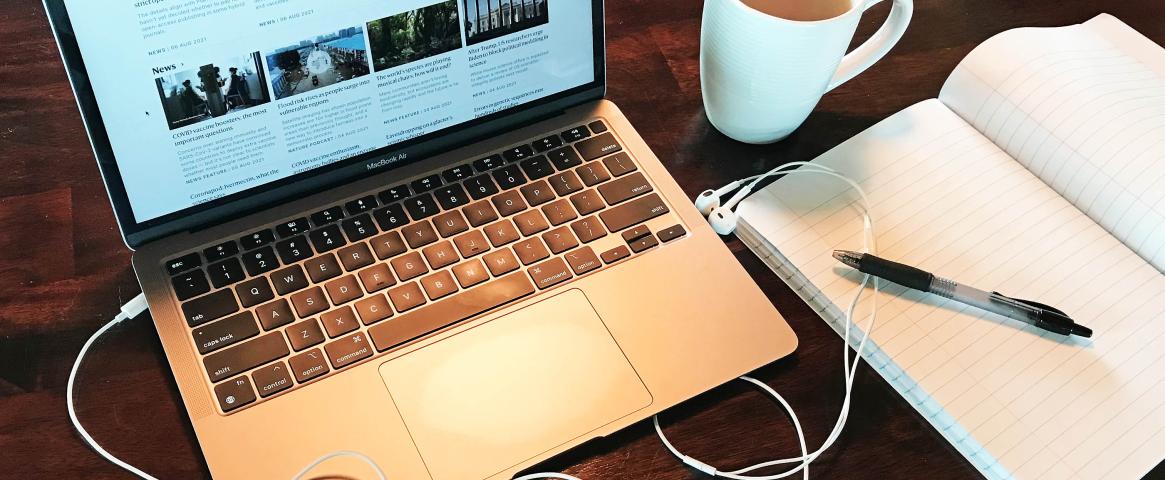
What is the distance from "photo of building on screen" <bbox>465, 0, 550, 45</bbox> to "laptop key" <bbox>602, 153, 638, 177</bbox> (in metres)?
0.11

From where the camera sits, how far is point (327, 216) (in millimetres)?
661

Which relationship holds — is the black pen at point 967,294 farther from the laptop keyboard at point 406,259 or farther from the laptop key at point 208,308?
the laptop key at point 208,308

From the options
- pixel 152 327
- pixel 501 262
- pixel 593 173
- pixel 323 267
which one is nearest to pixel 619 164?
pixel 593 173

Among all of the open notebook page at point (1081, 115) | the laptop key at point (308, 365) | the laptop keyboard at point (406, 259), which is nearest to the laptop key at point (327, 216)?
the laptop keyboard at point (406, 259)

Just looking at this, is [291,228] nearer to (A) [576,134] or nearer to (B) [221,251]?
(B) [221,251]

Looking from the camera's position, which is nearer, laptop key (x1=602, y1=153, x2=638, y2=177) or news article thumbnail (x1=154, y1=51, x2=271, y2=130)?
news article thumbnail (x1=154, y1=51, x2=271, y2=130)

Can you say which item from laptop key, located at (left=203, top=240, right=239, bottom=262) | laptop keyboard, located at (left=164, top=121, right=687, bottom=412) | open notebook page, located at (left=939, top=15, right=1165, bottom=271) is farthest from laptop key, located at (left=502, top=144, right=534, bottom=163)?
open notebook page, located at (left=939, top=15, right=1165, bottom=271)

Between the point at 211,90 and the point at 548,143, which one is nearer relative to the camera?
the point at 211,90

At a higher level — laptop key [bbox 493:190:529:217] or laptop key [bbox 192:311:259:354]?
laptop key [bbox 493:190:529:217]

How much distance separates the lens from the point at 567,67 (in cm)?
71

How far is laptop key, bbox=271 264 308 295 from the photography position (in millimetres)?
619

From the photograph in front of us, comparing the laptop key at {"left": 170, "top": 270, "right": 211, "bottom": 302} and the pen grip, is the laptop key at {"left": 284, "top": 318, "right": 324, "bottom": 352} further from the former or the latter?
the pen grip

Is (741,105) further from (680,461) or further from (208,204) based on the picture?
(208,204)

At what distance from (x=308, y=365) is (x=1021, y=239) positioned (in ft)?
1.69
